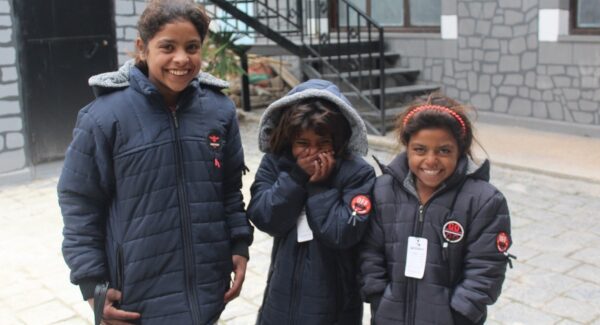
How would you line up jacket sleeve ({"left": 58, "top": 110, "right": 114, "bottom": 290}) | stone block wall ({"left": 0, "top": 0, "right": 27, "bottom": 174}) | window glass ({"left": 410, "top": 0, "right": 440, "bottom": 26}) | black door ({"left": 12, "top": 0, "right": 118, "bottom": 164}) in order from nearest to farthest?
jacket sleeve ({"left": 58, "top": 110, "right": 114, "bottom": 290}), stone block wall ({"left": 0, "top": 0, "right": 27, "bottom": 174}), black door ({"left": 12, "top": 0, "right": 118, "bottom": 164}), window glass ({"left": 410, "top": 0, "right": 440, "bottom": 26})

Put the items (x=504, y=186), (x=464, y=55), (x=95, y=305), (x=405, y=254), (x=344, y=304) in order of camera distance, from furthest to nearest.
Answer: (x=464, y=55) → (x=504, y=186) → (x=344, y=304) → (x=405, y=254) → (x=95, y=305)

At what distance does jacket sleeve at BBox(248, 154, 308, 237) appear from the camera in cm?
222

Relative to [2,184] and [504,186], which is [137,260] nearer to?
[504,186]

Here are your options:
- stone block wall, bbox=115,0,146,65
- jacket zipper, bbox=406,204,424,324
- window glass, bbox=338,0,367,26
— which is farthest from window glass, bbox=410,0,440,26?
jacket zipper, bbox=406,204,424,324

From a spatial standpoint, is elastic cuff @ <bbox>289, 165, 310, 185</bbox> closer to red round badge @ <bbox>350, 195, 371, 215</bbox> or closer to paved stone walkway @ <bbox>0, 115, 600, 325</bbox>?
red round badge @ <bbox>350, 195, 371, 215</bbox>

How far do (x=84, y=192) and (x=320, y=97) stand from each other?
80cm

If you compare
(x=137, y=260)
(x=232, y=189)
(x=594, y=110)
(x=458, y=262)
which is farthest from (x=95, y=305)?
(x=594, y=110)

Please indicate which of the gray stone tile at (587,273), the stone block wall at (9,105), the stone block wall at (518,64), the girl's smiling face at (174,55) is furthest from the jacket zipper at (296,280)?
the stone block wall at (518,64)

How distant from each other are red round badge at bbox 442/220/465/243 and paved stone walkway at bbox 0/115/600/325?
4.85 feet

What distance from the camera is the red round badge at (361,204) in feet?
7.25

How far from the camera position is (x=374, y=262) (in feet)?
7.31

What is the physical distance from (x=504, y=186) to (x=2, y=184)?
448 centimetres

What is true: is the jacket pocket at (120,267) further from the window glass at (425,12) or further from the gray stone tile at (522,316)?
the window glass at (425,12)

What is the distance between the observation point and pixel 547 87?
25.6ft
